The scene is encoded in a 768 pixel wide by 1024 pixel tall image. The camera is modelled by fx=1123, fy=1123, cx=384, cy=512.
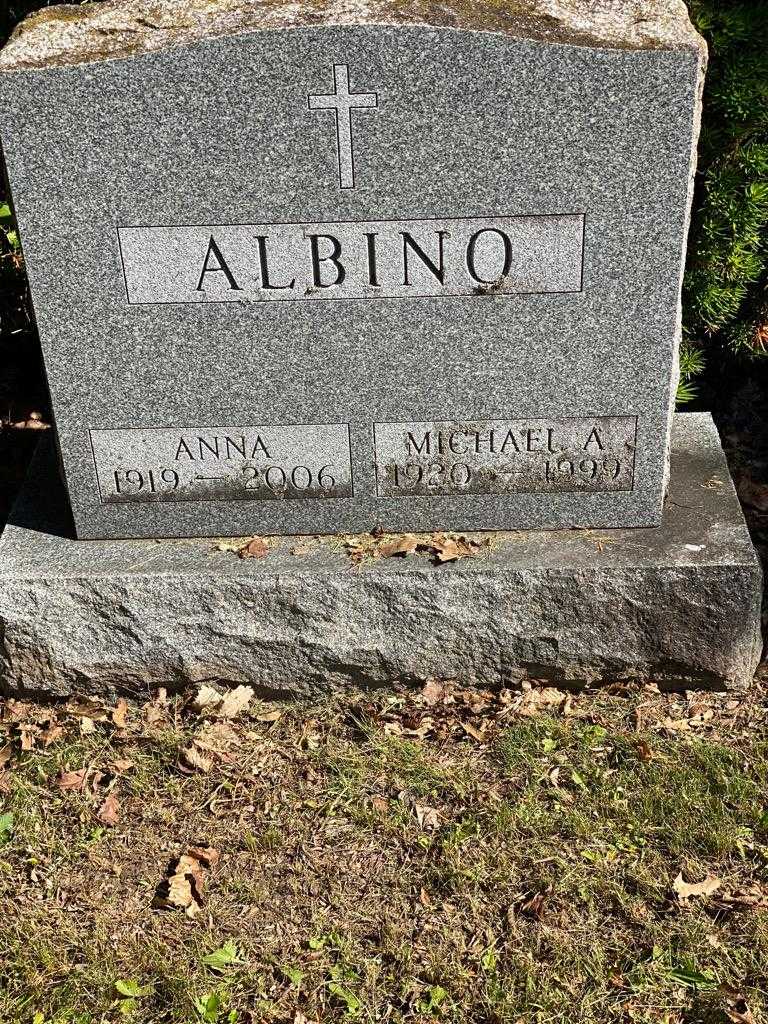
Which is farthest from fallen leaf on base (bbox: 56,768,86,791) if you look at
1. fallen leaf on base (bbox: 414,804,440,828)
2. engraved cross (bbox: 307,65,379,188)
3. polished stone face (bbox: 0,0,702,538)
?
engraved cross (bbox: 307,65,379,188)

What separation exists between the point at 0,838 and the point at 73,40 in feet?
6.92

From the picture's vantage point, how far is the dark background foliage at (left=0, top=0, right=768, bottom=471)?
4.10 meters

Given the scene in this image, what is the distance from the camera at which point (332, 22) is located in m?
2.86

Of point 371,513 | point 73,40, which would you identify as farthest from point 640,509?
point 73,40

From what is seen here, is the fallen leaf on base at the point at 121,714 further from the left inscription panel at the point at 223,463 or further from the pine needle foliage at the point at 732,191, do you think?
the pine needle foliage at the point at 732,191

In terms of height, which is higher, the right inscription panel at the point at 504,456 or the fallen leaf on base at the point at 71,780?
the right inscription panel at the point at 504,456

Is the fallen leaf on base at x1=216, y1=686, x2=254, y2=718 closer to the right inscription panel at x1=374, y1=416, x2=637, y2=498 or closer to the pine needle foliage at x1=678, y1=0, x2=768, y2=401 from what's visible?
the right inscription panel at x1=374, y1=416, x2=637, y2=498

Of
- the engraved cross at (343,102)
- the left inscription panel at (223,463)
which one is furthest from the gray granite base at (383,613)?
the engraved cross at (343,102)

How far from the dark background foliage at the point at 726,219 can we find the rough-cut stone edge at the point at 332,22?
1263 millimetres

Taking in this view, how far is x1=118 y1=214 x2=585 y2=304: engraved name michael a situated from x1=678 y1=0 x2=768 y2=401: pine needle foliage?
1427 millimetres

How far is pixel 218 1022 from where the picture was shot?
8.16 feet

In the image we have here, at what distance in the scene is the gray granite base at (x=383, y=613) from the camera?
329 centimetres

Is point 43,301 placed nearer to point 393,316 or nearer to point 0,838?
point 393,316

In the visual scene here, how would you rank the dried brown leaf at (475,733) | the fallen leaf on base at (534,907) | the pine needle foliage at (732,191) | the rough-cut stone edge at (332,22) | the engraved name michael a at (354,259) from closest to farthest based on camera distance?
the fallen leaf on base at (534,907) → the rough-cut stone edge at (332,22) → the engraved name michael a at (354,259) → the dried brown leaf at (475,733) → the pine needle foliage at (732,191)
